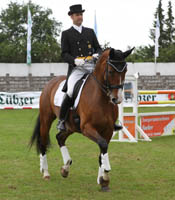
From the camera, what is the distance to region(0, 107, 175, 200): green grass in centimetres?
618

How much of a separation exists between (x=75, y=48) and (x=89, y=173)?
236 centimetres

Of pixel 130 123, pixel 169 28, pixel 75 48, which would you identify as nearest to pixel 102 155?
pixel 75 48

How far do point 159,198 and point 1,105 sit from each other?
21.4m

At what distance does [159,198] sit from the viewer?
233 inches

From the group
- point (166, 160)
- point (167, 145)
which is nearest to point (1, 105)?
point (167, 145)

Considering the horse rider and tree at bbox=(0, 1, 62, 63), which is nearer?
the horse rider

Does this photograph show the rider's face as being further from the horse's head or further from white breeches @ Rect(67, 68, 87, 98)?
the horse's head

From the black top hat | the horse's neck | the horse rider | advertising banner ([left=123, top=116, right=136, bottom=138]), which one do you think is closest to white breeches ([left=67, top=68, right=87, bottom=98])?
the horse rider

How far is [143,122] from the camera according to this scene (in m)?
13.3

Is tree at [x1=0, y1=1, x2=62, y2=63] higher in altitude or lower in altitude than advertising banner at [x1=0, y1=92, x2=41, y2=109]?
higher

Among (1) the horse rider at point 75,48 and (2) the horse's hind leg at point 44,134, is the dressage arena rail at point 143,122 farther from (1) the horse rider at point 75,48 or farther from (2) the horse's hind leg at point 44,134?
(1) the horse rider at point 75,48

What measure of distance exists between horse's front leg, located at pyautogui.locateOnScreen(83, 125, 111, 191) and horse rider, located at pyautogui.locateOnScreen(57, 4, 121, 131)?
100 centimetres

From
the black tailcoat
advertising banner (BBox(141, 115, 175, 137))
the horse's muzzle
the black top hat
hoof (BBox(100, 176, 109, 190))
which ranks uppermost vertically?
the black top hat

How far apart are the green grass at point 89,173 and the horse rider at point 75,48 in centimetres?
113
